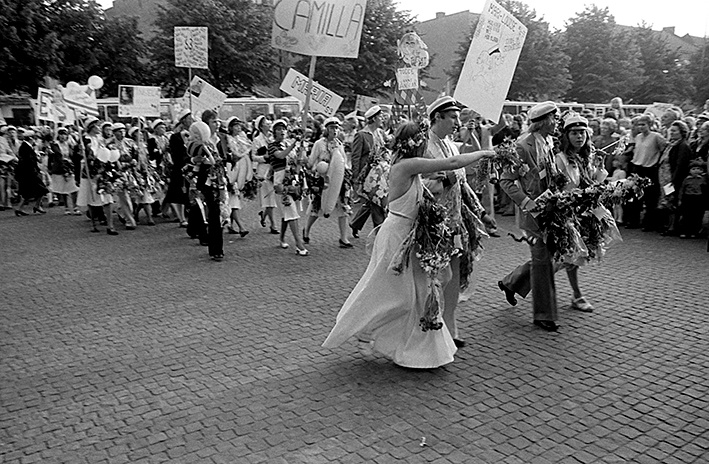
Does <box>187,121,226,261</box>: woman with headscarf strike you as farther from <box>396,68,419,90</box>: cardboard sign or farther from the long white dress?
the long white dress

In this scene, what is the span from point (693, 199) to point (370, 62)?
1184 inches

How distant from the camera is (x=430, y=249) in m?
4.87

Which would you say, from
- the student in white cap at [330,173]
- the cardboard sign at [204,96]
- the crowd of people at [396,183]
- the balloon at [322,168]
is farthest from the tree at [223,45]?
the balloon at [322,168]

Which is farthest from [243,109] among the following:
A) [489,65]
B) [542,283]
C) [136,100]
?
[542,283]

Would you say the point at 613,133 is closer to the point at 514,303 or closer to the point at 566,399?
the point at 514,303

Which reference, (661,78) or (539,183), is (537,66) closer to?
(661,78)

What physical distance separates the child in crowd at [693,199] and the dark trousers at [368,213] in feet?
16.7

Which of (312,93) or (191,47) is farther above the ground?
(191,47)

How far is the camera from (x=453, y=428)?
418 centimetres

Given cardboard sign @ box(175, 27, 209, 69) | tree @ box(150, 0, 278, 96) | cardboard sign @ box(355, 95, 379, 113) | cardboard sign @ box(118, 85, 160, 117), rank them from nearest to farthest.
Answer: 1. cardboard sign @ box(175, 27, 209, 69)
2. cardboard sign @ box(118, 85, 160, 117)
3. cardboard sign @ box(355, 95, 379, 113)
4. tree @ box(150, 0, 278, 96)

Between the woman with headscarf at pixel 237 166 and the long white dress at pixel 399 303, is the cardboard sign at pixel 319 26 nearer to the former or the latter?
the woman with headscarf at pixel 237 166

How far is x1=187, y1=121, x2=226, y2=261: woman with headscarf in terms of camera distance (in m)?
9.06

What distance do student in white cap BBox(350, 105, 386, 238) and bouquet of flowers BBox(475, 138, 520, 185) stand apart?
349 centimetres

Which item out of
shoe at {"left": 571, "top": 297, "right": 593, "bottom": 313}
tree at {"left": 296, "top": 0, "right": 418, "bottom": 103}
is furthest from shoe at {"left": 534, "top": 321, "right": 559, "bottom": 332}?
tree at {"left": 296, "top": 0, "right": 418, "bottom": 103}
